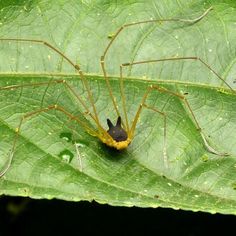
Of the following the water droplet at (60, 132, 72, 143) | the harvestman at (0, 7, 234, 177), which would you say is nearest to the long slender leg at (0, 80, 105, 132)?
the harvestman at (0, 7, 234, 177)

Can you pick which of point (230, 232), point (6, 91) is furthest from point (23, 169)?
point (230, 232)

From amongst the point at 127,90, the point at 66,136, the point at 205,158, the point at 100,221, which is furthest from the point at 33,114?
the point at 100,221

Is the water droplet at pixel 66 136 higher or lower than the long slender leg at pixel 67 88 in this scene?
lower

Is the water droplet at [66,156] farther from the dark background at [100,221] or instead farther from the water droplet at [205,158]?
the dark background at [100,221]

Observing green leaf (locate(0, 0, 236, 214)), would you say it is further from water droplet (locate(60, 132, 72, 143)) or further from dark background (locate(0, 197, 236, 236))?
dark background (locate(0, 197, 236, 236))

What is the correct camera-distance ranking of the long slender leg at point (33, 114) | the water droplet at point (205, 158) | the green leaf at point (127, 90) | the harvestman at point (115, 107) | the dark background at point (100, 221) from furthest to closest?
the dark background at point (100, 221) → the harvestman at point (115, 107) → the water droplet at point (205, 158) → the green leaf at point (127, 90) → the long slender leg at point (33, 114)

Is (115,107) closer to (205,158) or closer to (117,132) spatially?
(117,132)

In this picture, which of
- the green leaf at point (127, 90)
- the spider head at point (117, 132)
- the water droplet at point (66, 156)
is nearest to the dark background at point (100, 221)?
the spider head at point (117, 132)
